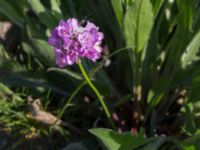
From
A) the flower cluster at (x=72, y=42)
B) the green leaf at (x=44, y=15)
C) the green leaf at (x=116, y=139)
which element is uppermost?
the green leaf at (x=44, y=15)

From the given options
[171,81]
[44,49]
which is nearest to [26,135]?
[44,49]

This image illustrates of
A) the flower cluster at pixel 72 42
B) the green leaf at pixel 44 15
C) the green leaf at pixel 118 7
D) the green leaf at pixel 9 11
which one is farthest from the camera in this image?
the green leaf at pixel 9 11

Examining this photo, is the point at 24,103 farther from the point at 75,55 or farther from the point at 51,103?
the point at 75,55

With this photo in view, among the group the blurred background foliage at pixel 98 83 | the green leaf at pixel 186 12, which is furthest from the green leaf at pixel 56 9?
the green leaf at pixel 186 12

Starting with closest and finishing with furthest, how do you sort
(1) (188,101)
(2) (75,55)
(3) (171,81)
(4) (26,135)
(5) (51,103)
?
(2) (75,55) → (1) (188,101) → (3) (171,81) → (4) (26,135) → (5) (51,103)

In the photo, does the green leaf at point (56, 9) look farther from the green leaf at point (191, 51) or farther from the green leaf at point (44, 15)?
the green leaf at point (191, 51)

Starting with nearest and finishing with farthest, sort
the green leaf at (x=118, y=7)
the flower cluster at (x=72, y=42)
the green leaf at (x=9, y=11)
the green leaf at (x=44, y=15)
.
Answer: the flower cluster at (x=72, y=42)
the green leaf at (x=118, y=7)
the green leaf at (x=44, y=15)
the green leaf at (x=9, y=11)
